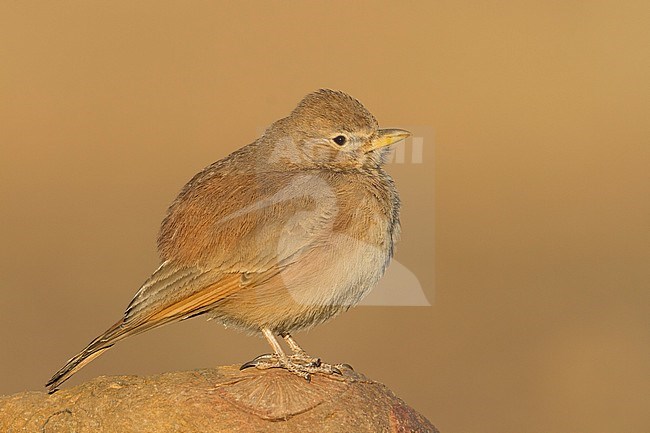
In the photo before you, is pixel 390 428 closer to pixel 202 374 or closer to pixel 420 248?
pixel 202 374

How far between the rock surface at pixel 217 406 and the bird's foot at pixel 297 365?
0.06 m

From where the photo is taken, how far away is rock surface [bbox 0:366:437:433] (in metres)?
7.45

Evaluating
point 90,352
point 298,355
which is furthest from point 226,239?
point 90,352

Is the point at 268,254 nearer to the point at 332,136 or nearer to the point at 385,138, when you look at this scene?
the point at 332,136

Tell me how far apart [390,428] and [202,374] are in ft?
4.49

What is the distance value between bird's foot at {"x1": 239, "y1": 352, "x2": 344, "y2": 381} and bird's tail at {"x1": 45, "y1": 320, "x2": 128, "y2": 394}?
90 centimetres

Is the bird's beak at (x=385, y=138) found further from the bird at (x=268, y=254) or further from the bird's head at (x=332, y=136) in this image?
the bird at (x=268, y=254)

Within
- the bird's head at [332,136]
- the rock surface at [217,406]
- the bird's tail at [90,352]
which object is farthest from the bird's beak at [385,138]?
the bird's tail at [90,352]

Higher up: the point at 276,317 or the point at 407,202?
the point at 407,202

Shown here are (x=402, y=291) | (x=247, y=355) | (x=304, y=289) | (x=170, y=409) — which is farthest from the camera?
(x=247, y=355)

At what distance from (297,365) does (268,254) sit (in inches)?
32.7

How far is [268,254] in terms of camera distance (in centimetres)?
820

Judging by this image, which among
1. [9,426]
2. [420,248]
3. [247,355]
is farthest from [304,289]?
[247,355]

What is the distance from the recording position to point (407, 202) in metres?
9.16
